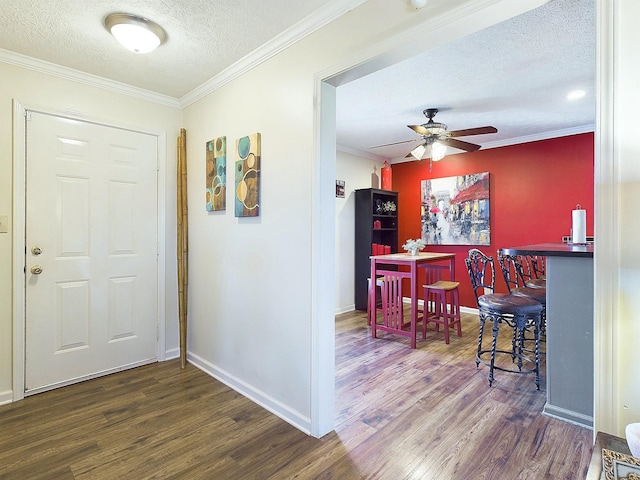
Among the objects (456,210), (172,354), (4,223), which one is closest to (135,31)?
(4,223)

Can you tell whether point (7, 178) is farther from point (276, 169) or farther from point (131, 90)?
point (276, 169)

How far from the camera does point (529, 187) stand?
4.43 metres

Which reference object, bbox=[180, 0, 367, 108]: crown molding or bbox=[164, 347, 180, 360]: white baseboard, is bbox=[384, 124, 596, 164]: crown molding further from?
bbox=[164, 347, 180, 360]: white baseboard

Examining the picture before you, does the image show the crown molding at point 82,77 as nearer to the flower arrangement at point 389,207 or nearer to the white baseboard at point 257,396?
the white baseboard at point 257,396

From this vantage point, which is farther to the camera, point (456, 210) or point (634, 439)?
point (456, 210)

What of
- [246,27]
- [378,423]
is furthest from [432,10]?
[378,423]

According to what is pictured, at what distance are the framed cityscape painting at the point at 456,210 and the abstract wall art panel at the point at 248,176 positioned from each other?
3.58 m

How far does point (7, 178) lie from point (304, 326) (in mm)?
2282

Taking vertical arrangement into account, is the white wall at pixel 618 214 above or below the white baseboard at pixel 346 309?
above

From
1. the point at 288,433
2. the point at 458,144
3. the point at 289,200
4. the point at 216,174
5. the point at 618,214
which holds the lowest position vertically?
the point at 288,433

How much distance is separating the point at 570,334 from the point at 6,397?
3.72m

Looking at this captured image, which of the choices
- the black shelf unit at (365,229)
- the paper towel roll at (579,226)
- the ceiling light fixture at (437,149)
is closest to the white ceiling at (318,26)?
the ceiling light fixture at (437,149)

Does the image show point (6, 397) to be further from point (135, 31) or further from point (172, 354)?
point (135, 31)

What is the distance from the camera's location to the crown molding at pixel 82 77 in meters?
2.37
